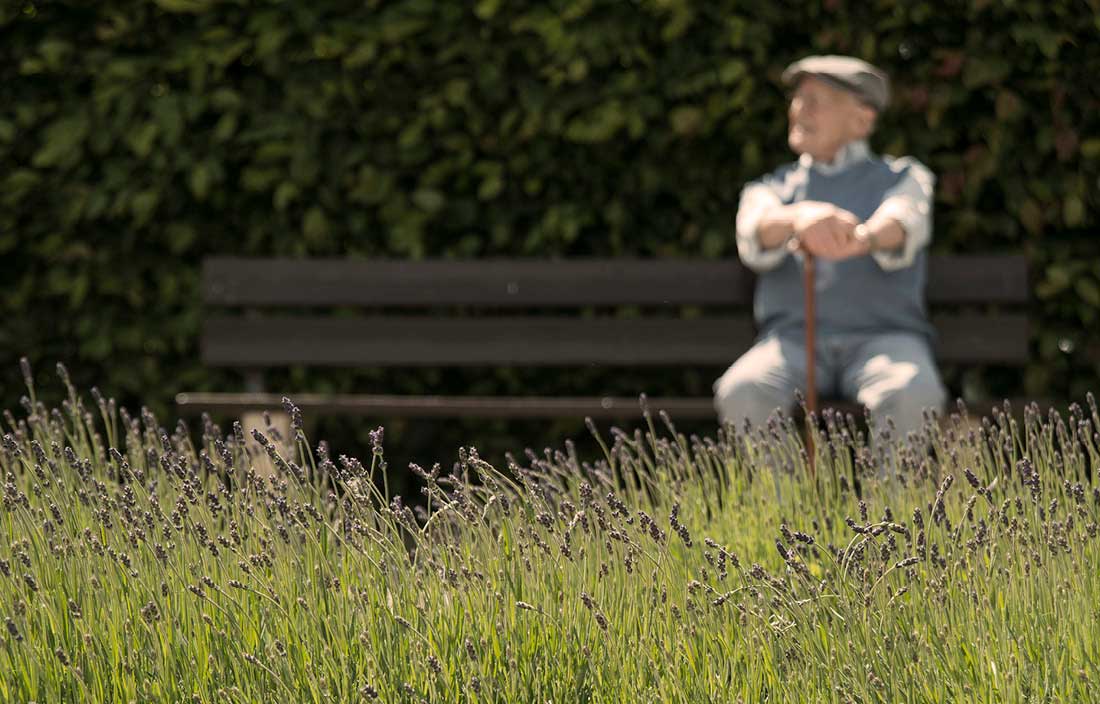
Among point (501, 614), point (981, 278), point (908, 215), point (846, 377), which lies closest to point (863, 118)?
point (908, 215)

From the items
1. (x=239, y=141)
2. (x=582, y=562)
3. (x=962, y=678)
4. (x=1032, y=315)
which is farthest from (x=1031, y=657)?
(x=239, y=141)

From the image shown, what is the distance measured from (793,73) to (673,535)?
2.39m

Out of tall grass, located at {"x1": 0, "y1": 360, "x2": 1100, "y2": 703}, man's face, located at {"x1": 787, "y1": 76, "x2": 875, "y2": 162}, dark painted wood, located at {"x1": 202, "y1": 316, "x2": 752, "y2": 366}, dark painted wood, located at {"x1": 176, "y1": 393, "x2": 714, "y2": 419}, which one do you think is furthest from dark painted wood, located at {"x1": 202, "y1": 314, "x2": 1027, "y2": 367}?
tall grass, located at {"x1": 0, "y1": 360, "x2": 1100, "y2": 703}

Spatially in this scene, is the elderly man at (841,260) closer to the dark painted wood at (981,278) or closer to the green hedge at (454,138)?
the dark painted wood at (981,278)

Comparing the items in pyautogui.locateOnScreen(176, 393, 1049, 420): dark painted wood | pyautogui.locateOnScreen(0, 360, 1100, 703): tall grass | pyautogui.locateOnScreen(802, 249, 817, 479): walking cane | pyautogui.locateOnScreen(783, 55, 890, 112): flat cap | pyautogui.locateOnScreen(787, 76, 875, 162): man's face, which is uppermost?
pyautogui.locateOnScreen(783, 55, 890, 112): flat cap

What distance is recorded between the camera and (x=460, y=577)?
9.36 feet

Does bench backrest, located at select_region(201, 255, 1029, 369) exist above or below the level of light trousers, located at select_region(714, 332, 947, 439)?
above

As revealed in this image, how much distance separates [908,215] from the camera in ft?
16.9

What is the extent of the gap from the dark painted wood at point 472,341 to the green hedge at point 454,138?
343 millimetres

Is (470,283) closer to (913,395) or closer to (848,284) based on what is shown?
(848,284)

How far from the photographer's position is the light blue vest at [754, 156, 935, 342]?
5324 mm

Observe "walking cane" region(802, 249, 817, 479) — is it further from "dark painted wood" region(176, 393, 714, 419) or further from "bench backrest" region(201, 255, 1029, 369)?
"bench backrest" region(201, 255, 1029, 369)

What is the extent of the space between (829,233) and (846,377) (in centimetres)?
53

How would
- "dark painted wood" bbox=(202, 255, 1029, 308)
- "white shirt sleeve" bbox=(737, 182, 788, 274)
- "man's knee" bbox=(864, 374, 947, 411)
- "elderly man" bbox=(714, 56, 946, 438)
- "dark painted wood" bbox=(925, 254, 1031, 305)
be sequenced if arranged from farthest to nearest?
"dark painted wood" bbox=(202, 255, 1029, 308) → "dark painted wood" bbox=(925, 254, 1031, 305) → "white shirt sleeve" bbox=(737, 182, 788, 274) → "elderly man" bbox=(714, 56, 946, 438) → "man's knee" bbox=(864, 374, 947, 411)
